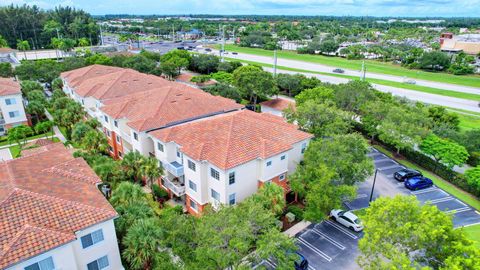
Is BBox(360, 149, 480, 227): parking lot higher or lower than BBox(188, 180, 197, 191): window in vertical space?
lower

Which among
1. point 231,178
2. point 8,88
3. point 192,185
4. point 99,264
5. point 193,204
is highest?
point 8,88

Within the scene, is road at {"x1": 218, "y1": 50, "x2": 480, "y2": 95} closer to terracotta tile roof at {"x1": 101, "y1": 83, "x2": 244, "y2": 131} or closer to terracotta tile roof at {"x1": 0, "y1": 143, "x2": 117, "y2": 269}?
terracotta tile roof at {"x1": 101, "y1": 83, "x2": 244, "y2": 131}

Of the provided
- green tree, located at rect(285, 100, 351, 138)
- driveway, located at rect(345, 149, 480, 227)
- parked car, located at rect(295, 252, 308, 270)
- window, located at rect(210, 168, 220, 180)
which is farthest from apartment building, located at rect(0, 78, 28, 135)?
driveway, located at rect(345, 149, 480, 227)

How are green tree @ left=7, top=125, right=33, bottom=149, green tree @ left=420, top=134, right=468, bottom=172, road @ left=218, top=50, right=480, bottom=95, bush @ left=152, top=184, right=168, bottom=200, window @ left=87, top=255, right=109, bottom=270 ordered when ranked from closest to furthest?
window @ left=87, top=255, right=109, bottom=270 < bush @ left=152, top=184, right=168, bottom=200 < green tree @ left=420, top=134, right=468, bottom=172 < green tree @ left=7, top=125, right=33, bottom=149 < road @ left=218, top=50, right=480, bottom=95

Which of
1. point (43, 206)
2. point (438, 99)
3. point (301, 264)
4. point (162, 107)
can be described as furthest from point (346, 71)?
point (43, 206)

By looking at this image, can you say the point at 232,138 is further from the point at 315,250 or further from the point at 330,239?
the point at 330,239

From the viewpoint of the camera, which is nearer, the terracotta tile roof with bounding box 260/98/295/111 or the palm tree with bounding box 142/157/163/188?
the palm tree with bounding box 142/157/163/188

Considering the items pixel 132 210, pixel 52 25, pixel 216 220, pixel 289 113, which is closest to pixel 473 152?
pixel 289 113

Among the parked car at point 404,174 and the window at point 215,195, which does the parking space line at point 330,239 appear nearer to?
the window at point 215,195
